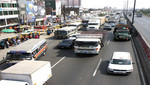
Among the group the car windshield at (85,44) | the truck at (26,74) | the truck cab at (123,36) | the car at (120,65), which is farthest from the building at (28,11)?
the truck at (26,74)

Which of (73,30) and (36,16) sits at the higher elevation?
(36,16)

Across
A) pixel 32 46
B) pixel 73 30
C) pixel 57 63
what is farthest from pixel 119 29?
pixel 32 46

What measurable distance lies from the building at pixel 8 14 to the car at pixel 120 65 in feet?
130

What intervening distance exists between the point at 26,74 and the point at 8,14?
142 feet

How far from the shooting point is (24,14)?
51.7 meters

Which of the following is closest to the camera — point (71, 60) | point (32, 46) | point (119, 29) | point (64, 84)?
point (64, 84)

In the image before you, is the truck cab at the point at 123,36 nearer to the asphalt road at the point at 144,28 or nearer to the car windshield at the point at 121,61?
the asphalt road at the point at 144,28

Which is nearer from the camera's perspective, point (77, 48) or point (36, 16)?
point (77, 48)

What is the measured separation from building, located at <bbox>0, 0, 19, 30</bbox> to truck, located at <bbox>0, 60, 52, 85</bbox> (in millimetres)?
38418

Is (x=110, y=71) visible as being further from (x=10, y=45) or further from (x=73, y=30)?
(x=73, y=30)

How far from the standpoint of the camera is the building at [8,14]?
44.7 m

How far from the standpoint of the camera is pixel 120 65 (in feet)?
44.8

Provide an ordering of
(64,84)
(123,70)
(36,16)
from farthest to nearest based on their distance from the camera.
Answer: (36,16) < (123,70) < (64,84)

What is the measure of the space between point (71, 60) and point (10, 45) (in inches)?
538
